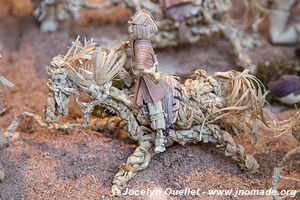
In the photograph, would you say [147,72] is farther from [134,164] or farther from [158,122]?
[134,164]

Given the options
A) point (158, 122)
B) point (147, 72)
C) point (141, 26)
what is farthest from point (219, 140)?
point (141, 26)

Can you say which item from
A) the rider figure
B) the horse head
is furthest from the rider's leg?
the horse head

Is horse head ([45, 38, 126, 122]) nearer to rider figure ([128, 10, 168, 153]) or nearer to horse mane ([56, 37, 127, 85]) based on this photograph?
horse mane ([56, 37, 127, 85])

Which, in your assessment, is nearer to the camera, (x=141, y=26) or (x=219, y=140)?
(x=141, y=26)

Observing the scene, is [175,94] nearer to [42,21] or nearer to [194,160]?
[194,160]

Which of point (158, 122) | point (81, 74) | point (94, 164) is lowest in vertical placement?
point (94, 164)

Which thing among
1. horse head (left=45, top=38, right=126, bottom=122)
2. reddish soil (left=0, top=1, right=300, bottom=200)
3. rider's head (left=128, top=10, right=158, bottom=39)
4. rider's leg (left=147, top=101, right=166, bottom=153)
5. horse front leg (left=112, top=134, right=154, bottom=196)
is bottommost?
reddish soil (left=0, top=1, right=300, bottom=200)

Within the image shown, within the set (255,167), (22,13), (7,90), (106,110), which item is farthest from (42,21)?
(255,167)
